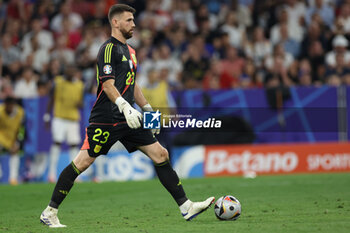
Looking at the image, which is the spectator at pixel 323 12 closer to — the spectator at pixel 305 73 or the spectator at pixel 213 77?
the spectator at pixel 305 73

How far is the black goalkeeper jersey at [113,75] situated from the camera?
751 centimetres

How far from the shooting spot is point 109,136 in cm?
764

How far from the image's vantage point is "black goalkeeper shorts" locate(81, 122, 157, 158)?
25.0 ft

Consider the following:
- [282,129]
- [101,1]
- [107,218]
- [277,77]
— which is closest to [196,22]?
[101,1]

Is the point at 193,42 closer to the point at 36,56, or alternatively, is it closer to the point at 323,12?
the point at 323,12

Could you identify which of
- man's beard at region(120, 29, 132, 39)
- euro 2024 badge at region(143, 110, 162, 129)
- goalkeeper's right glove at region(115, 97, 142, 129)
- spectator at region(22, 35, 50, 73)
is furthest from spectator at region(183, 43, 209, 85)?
goalkeeper's right glove at region(115, 97, 142, 129)

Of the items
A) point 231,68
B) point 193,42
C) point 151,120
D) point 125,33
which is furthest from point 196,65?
point 151,120

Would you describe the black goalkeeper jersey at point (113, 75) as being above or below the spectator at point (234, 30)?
below

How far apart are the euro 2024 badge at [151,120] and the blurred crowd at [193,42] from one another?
902 centimetres

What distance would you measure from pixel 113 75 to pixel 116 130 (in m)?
0.64

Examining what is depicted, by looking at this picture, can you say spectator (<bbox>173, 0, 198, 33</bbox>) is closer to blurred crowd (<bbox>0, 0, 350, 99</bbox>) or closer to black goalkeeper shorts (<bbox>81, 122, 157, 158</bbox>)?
blurred crowd (<bbox>0, 0, 350, 99</bbox>)

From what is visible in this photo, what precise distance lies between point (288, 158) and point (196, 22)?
5944mm

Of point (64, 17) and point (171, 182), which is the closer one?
point (171, 182)

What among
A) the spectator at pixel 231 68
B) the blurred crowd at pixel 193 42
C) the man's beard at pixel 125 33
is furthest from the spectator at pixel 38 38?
the man's beard at pixel 125 33
